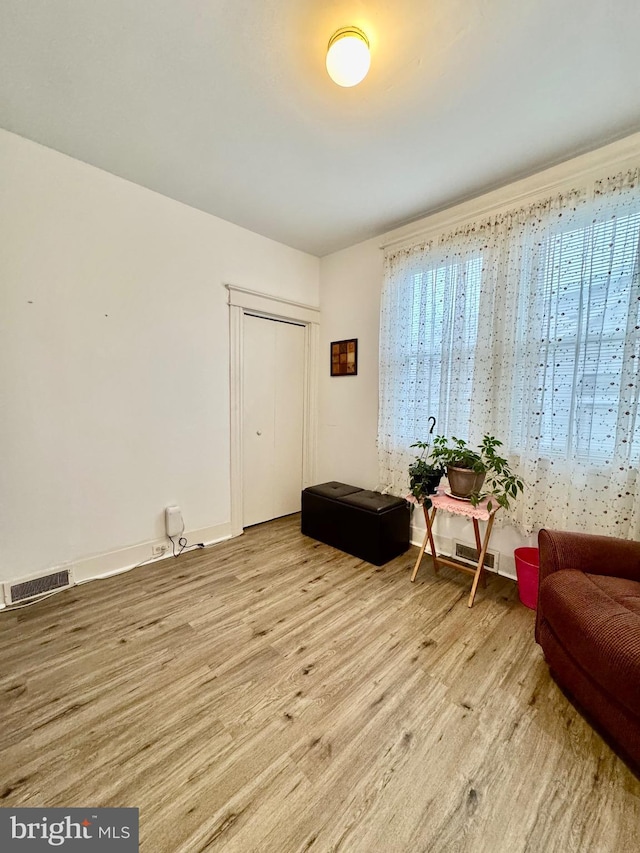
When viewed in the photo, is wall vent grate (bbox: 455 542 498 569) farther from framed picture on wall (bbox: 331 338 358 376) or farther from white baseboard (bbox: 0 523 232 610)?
white baseboard (bbox: 0 523 232 610)

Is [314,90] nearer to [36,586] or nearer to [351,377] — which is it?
[351,377]

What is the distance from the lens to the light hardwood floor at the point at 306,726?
1020 millimetres

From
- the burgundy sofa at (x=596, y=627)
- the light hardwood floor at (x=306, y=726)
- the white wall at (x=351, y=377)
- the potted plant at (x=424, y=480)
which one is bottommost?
the light hardwood floor at (x=306, y=726)

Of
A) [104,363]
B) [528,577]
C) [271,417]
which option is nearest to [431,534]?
[528,577]

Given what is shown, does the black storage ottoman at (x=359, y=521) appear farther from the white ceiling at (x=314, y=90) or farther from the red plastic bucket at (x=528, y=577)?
the white ceiling at (x=314, y=90)

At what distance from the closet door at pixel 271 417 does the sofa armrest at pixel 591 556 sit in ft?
8.03

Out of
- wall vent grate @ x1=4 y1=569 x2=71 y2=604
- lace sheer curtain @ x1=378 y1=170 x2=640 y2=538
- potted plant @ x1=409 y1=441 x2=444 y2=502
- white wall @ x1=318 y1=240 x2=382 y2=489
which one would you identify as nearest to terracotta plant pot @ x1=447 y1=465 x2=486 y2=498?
potted plant @ x1=409 y1=441 x2=444 y2=502

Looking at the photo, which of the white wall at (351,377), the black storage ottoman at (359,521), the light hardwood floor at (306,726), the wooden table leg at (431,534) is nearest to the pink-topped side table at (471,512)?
the wooden table leg at (431,534)

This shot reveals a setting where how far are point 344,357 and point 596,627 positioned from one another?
109 inches

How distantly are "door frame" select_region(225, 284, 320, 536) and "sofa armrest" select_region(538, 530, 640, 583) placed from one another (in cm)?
240

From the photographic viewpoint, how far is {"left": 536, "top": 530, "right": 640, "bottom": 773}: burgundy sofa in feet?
3.78

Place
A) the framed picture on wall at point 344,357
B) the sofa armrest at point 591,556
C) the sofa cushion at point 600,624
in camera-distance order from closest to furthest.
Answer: the sofa cushion at point 600,624, the sofa armrest at point 591,556, the framed picture on wall at point 344,357

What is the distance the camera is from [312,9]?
1.26m

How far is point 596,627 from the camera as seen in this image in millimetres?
1261
